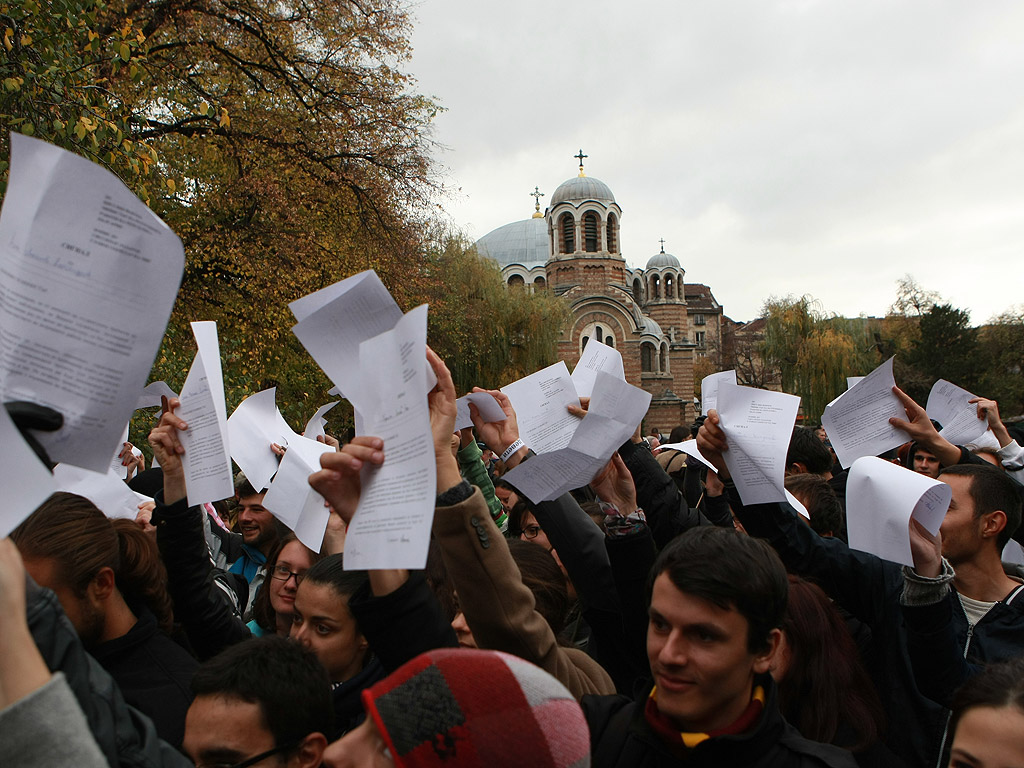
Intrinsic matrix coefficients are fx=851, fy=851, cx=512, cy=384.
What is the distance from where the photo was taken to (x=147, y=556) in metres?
2.49


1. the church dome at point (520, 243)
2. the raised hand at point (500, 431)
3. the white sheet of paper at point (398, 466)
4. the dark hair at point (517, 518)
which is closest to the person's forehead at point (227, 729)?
the white sheet of paper at point (398, 466)

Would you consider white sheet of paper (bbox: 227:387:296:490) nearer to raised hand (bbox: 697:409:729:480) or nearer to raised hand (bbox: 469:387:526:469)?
raised hand (bbox: 469:387:526:469)

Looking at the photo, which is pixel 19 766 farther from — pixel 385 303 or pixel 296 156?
pixel 296 156

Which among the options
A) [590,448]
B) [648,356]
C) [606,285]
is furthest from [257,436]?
[648,356]

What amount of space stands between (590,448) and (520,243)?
59861 millimetres

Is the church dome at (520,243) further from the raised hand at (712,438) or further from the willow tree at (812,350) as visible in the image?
the raised hand at (712,438)

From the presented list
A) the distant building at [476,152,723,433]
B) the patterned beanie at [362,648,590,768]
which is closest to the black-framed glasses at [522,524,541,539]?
the patterned beanie at [362,648,590,768]

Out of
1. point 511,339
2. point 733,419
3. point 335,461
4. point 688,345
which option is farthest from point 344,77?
point 688,345

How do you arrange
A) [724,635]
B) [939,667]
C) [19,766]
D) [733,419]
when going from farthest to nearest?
1. [733,419]
2. [939,667]
3. [724,635]
4. [19,766]

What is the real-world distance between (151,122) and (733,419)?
10160mm

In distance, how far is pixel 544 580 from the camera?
9.14 feet

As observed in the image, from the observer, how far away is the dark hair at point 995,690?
5.58 feet

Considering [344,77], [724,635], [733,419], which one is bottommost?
[724,635]

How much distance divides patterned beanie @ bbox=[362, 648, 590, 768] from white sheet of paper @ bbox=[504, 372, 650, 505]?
3.33ft
